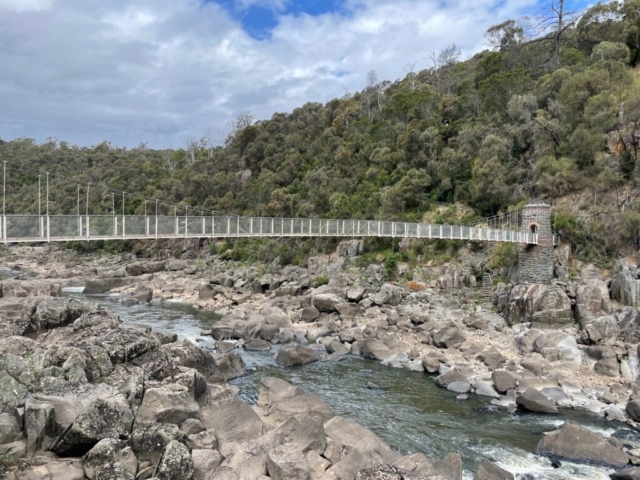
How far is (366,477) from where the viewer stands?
5730mm

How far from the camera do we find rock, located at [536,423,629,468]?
311 inches

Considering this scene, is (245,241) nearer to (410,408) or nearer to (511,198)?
(511,198)

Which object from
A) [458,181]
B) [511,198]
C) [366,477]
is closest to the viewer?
[366,477]

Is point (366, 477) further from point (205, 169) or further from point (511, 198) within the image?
point (205, 169)

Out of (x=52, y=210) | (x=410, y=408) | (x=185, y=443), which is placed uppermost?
(x=52, y=210)

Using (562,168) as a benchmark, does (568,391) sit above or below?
below

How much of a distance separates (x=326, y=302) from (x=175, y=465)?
42.7 feet

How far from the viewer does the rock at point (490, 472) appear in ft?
23.4

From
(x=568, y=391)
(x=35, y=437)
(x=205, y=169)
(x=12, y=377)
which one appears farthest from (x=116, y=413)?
(x=205, y=169)

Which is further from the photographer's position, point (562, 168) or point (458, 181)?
point (458, 181)

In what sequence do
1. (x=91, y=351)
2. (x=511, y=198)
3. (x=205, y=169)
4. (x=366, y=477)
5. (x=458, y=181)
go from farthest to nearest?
(x=205, y=169) < (x=458, y=181) < (x=511, y=198) < (x=91, y=351) < (x=366, y=477)

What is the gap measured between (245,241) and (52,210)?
2489 centimetres

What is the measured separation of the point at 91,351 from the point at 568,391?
35.2ft

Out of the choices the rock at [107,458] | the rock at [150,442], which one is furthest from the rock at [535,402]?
the rock at [107,458]
